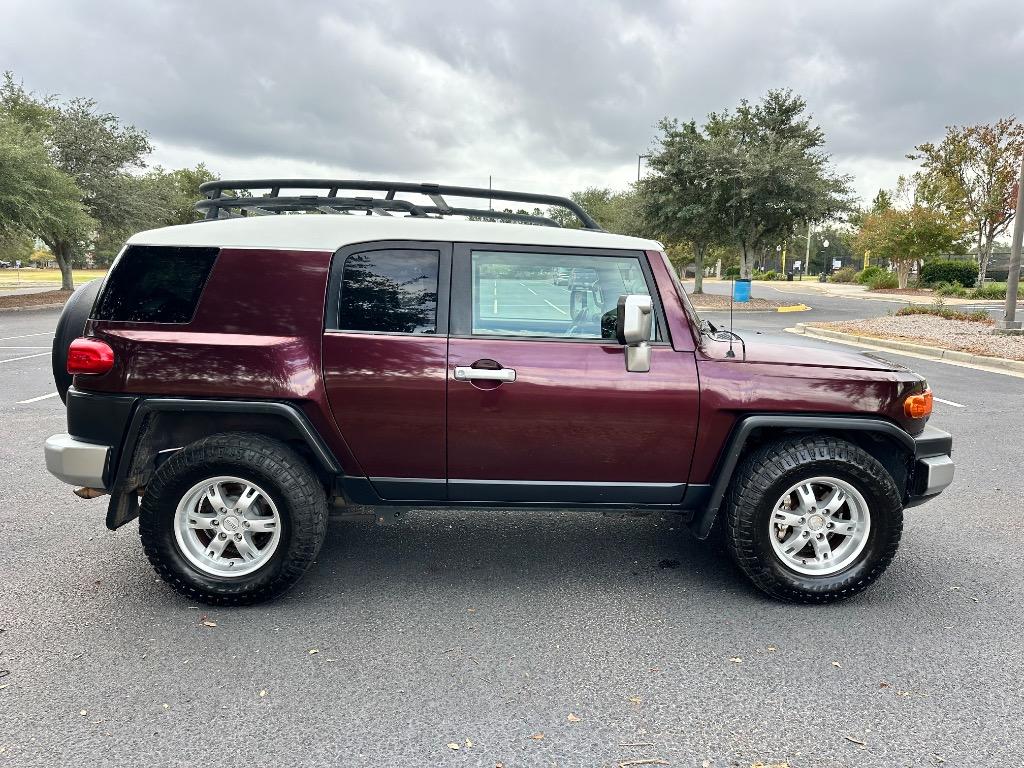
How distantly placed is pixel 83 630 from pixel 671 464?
275cm

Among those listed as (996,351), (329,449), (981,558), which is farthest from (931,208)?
(329,449)

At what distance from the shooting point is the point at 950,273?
38.7 metres

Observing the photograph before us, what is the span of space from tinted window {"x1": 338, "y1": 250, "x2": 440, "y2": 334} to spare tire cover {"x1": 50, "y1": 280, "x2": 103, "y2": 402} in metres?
1.32

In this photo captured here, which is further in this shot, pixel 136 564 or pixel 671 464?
pixel 136 564

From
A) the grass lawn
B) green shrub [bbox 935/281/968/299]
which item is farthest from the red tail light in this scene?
green shrub [bbox 935/281/968/299]

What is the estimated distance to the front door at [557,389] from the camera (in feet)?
10.8

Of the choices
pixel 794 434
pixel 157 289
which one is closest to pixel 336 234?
pixel 157 289

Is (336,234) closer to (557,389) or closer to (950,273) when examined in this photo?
(557,389)

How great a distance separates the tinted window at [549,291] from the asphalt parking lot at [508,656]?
118 cm

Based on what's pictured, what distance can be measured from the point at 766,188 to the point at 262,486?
2765cm

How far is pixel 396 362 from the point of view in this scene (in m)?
3.28

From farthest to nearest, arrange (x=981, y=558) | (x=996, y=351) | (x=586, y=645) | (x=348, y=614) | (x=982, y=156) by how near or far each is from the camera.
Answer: (x=982, y=156) → (x=996, y=351) → (x=981, y=558) → (x=348, y=614) → (x=586, y=645)

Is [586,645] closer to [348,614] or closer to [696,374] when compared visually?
[348,614]

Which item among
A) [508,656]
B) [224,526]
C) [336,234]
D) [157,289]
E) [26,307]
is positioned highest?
[336,234]
